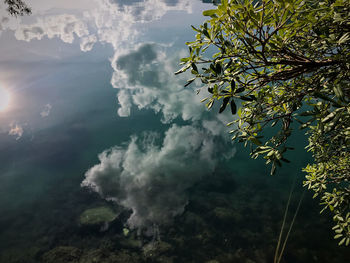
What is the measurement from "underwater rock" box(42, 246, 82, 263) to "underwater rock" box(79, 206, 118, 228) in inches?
136

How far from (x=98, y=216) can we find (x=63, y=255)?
18.6 feet

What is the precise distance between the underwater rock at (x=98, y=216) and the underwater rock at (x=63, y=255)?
3.46 metres

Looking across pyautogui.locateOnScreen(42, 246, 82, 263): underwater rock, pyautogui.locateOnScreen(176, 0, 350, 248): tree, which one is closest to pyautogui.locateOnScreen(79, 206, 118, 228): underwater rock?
pyautogui.locateOnScreen(42, 246, 82, 263): underwater rock

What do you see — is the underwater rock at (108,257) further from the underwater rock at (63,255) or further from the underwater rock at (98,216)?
the underwater rock at (98,216)

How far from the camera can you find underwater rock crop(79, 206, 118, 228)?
77.8 feet

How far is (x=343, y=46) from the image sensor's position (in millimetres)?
2801

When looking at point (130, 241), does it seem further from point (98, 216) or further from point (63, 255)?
point (63, 255)

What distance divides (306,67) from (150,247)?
21.9 metres

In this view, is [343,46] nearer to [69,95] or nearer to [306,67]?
[306,67]

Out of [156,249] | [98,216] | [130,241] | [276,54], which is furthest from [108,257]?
[276,54]

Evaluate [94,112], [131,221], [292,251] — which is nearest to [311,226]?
[292,251]

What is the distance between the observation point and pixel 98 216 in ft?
80.7

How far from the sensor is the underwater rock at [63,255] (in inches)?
738

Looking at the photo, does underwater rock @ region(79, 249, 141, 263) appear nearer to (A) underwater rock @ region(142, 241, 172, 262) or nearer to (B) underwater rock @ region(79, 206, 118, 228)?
(A) underwater rock @ region(142, 241, 172, 262)
